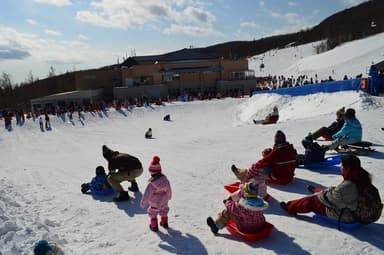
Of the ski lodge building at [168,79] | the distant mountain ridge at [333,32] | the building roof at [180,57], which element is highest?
the distant mountain ridge at [333,32]

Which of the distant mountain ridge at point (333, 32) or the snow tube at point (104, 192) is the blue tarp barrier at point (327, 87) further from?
the distant mountain ridge at point (333, 32)

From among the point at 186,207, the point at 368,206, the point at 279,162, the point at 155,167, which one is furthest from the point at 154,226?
the point at 368,206

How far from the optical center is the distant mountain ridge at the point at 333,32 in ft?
271

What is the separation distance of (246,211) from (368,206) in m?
1.63

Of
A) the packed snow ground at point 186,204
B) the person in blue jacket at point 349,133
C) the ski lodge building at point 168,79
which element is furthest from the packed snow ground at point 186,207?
the ski lodge building at point 168,79

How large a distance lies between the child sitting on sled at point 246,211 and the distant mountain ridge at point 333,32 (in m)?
66.3

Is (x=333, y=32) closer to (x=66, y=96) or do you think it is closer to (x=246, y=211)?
(x=66, y=96)

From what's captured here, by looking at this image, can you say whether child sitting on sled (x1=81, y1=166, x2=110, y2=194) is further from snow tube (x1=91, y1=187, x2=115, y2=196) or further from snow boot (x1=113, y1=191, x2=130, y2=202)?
snow boot (x1=113, y1=191, x2=130, y2=202)

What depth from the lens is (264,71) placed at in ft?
274

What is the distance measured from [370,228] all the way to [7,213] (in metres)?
5.78

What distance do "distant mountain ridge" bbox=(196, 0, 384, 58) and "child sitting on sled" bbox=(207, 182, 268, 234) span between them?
66.3 metres

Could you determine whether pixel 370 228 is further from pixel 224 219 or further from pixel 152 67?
pixel 152 67

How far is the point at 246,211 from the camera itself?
4.65m

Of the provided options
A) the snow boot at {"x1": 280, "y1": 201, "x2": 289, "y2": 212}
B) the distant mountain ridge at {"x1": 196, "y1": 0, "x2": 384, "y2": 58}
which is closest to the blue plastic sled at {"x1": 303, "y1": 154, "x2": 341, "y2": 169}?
the snow boot at {"x1": 280, "y1": 201, "x2": 289, "y2": 212}
